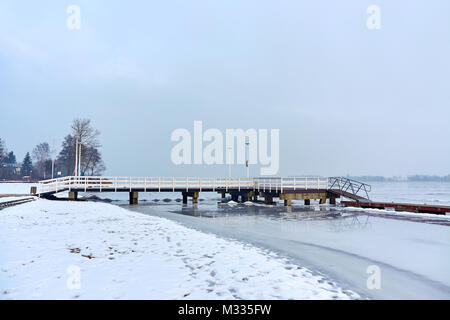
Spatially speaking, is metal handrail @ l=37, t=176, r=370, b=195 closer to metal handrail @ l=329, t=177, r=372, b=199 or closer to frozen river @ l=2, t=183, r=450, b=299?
metal handrail @ l=329, t=177, r=372, b=199

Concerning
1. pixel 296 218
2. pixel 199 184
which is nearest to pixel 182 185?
pixel 199 184

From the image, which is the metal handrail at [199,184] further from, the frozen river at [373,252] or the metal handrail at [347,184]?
the frozen river at [373,252]

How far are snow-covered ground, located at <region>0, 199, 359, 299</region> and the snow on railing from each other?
20.7m

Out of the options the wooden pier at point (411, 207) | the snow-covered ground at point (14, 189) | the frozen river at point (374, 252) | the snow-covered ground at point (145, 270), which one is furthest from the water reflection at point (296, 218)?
the snow-covered ground at point (14, 189)

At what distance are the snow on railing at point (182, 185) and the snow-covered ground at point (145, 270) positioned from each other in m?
20.7

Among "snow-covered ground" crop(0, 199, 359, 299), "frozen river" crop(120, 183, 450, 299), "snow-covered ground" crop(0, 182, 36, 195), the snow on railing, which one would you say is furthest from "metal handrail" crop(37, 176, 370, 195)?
"snow-covered ground" crop(0, 199, 359, 299)

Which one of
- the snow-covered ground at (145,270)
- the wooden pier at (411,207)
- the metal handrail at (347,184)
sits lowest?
the wooden pier at (411,207)

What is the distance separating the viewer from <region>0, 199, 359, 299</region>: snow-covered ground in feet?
16.2

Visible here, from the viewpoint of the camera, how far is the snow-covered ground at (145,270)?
194 inches

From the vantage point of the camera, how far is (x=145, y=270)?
6.05 m

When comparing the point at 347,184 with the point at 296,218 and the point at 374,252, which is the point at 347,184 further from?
the point at 374,252
